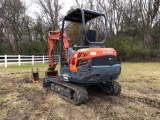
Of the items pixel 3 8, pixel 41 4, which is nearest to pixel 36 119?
pixel 3 8

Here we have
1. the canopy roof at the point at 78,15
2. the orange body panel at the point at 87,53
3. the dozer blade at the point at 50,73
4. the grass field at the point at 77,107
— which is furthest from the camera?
the dozer blade at the point at 50,73

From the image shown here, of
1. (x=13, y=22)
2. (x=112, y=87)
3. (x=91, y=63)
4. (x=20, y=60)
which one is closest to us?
(x=91, y=63)

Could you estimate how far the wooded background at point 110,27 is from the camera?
24.0 meters

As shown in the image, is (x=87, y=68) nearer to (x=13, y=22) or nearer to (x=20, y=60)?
(x=20, y=60)

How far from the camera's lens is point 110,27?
90.8 feet

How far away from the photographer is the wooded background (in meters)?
24.0

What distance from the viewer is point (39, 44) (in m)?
27.6

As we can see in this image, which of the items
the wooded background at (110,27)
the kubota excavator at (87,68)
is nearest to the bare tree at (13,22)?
the wooded background at (110,27)

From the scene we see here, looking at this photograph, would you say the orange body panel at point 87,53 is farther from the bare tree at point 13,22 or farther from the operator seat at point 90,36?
the bare tree at point 13,22

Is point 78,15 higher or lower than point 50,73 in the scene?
higher

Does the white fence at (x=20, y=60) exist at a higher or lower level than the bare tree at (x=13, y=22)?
lower

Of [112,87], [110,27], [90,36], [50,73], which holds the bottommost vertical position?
[112,87]

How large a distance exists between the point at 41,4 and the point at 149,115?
2667 cm

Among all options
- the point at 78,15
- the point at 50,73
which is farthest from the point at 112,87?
the point at 50,73
